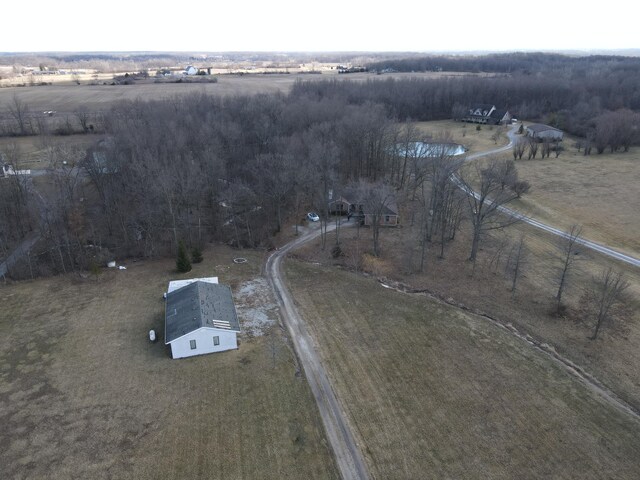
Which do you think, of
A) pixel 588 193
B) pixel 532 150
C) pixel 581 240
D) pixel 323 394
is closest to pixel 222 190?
pixel 323 394

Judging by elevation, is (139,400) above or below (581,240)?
below

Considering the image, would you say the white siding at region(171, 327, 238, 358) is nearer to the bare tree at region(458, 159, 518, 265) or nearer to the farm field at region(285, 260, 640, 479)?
the farm field at region(285, 260, 640, 479)

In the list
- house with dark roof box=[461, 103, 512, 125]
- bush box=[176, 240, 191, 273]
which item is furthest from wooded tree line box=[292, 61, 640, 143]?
bush box=[176, 240, 191, 273]

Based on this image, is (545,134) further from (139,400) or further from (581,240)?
(139,400)

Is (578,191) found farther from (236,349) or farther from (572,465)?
(236,349)

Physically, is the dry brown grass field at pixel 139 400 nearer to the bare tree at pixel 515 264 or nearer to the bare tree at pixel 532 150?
the bare tree at pixel 515 264

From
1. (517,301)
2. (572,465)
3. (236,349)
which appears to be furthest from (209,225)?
(572,465)

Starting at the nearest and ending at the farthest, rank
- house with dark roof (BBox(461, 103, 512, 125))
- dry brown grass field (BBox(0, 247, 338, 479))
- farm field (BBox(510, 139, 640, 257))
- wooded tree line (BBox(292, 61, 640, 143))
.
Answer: dry brown grass field (BBox(0, 247, 338, 479))
farm field (BBox(510, 139, 640, 257))
wooded tree line (BBox(292, 61, 640, 143))
house with dark roof (BBox(461, 103, 512, 125))

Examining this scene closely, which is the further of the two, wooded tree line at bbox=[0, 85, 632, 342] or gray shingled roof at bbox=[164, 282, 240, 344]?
wooded tree line at bbox=[0, 85, 632, 342]
